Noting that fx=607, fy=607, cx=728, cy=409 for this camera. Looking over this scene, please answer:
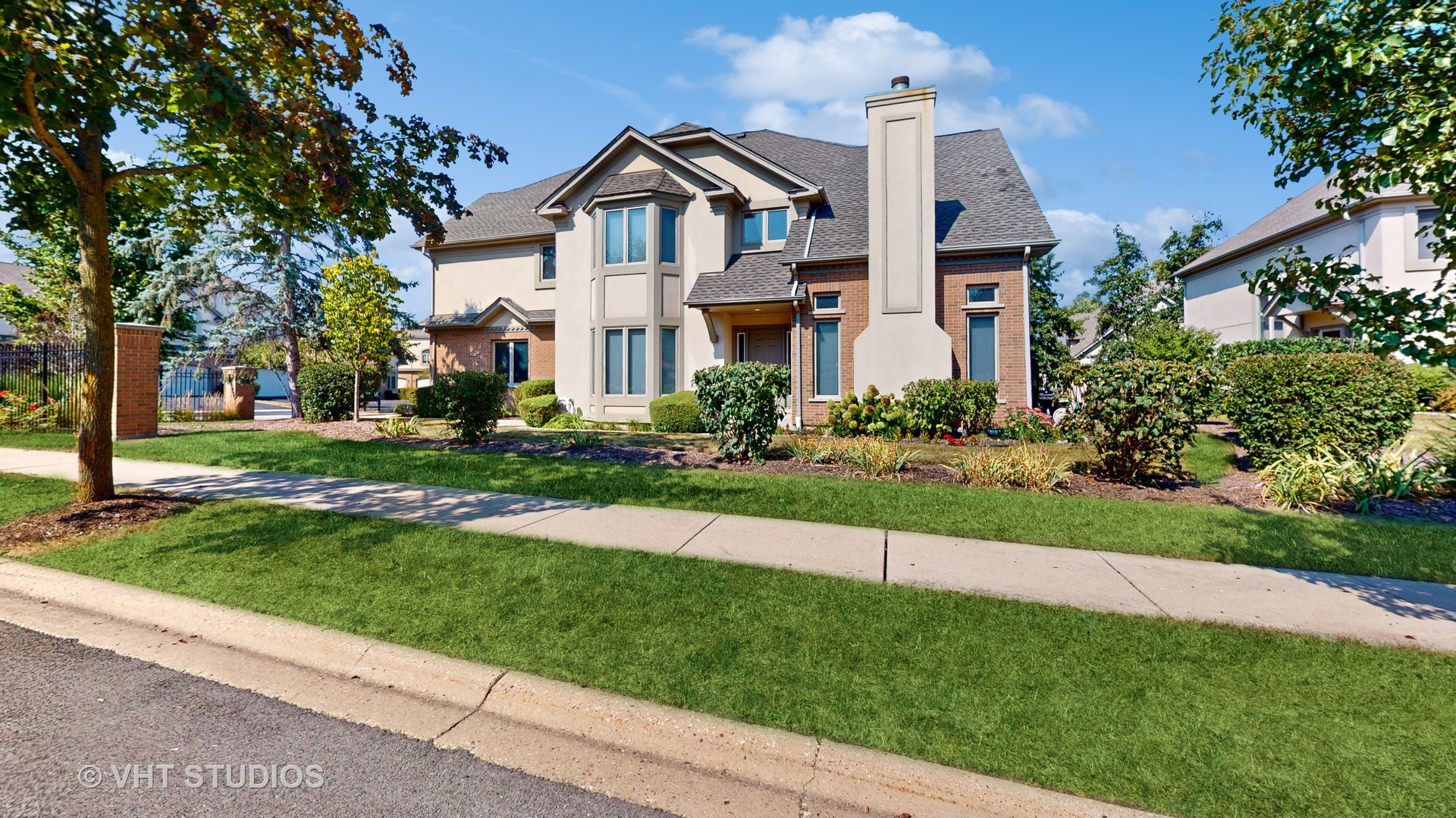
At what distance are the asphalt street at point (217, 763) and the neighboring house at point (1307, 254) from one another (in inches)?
726

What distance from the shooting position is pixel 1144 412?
790 cm

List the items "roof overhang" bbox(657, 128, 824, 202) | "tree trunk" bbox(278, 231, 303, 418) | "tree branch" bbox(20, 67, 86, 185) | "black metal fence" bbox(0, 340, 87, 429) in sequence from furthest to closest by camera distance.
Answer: "tree trunk" bbox(278, 231, 303, 418) → "roof overhang" bbox(657, 128, 824, 202) → "black metal fence" bbox(0, 340, 87, 429) → "tree branch" bbox(20, 67, 86, 185)

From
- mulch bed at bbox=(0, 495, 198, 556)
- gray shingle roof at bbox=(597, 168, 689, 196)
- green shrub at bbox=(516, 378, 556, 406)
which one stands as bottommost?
mulch bed at bbox=(0, 495, 198, 556)

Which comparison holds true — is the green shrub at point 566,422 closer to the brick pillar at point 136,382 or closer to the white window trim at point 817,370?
the white window trim at point 817,370

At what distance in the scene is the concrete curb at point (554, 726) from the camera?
2.57 meters

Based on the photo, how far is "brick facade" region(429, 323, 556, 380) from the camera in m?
20.7

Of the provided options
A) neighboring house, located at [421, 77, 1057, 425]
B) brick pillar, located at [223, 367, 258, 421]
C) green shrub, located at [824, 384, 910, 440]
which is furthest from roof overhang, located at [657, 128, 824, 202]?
brick pillar, located at [223, 367, 258, 421]

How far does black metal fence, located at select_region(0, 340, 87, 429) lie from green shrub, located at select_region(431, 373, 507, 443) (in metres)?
9.81

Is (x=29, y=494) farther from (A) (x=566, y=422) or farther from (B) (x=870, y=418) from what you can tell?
(B) (x=870, y=418)

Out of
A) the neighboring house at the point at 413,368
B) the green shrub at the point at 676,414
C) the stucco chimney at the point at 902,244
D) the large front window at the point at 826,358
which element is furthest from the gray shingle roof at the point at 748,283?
the neighboring house at the point at 413,368

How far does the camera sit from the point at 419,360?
1925 inches

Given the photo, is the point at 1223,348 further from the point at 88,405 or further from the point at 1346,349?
the point at 88,405

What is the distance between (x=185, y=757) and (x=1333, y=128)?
7.67m

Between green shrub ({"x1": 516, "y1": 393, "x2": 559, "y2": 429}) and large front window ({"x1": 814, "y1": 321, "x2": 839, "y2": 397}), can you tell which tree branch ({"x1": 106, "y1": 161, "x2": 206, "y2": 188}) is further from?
large front window ({"x1": 814, "y1": 321, "x2": 839, "y2": 397})
